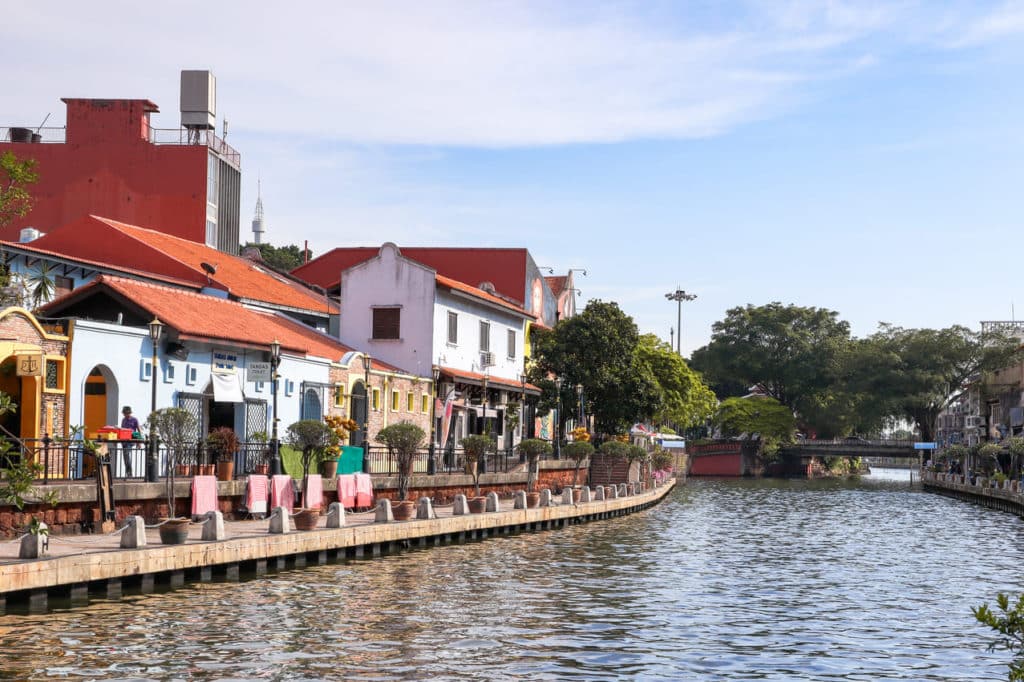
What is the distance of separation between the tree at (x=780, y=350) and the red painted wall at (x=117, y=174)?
80802mm

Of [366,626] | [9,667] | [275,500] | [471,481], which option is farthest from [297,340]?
[9,667]

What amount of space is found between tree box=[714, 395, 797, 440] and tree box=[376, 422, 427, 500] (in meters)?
99.0

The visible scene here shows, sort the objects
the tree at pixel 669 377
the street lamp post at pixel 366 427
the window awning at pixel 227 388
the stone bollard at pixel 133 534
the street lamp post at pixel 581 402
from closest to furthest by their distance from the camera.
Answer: the stone bollard at pixel 133 534
the window awning at pixel 227 388
the street lamp post at pixel 366 427
the street lamp post at pixel 581 402
the tree at pixel 669 377

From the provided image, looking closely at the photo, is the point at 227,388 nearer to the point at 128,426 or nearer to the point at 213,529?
the point at 128,426

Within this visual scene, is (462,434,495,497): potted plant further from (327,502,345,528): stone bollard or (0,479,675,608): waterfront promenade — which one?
(327,502,345,528): stone bollard

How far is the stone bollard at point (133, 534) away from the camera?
25922mm

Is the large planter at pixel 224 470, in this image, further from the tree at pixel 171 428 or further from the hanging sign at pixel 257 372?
the hanging sign at pixel 257 372

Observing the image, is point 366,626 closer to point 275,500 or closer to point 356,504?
point 275,500

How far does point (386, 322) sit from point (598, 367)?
17.0 metres

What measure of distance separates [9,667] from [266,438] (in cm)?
2220

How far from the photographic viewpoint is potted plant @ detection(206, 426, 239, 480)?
119 ft

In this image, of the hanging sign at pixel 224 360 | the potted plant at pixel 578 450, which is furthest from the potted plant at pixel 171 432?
the potted plant at pixel 578 450

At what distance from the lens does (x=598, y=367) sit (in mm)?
74500

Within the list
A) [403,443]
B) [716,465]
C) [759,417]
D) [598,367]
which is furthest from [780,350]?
[403,443]
